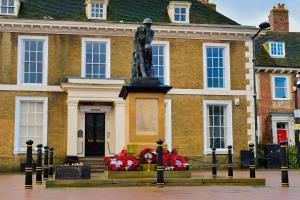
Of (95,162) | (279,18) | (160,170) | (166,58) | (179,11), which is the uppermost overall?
(279,18)

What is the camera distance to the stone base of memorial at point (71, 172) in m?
13.8

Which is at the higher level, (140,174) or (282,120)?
(282,120)

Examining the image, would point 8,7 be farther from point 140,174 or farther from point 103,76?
point 140,174

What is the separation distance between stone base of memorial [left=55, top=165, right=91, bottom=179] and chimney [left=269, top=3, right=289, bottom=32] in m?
31.3

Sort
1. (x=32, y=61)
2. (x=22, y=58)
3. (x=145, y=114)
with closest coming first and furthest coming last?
(x=145, y=114)
(x=22, y=58)
(x=32, y=61)

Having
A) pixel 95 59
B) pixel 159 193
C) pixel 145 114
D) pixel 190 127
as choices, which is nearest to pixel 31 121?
pixel 95 59

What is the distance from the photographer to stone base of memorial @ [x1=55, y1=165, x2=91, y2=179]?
13.8 m

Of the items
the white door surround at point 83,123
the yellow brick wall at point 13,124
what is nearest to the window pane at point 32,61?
the yellow brick wall at point 13,124

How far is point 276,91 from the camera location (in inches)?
1464

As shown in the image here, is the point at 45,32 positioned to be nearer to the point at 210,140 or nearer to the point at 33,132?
the point at 33,132

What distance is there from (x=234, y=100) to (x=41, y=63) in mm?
10422

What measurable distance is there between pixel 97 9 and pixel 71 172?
14.6 meters

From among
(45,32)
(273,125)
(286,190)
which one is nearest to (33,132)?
(45,32)

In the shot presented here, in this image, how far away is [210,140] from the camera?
87.4ft
